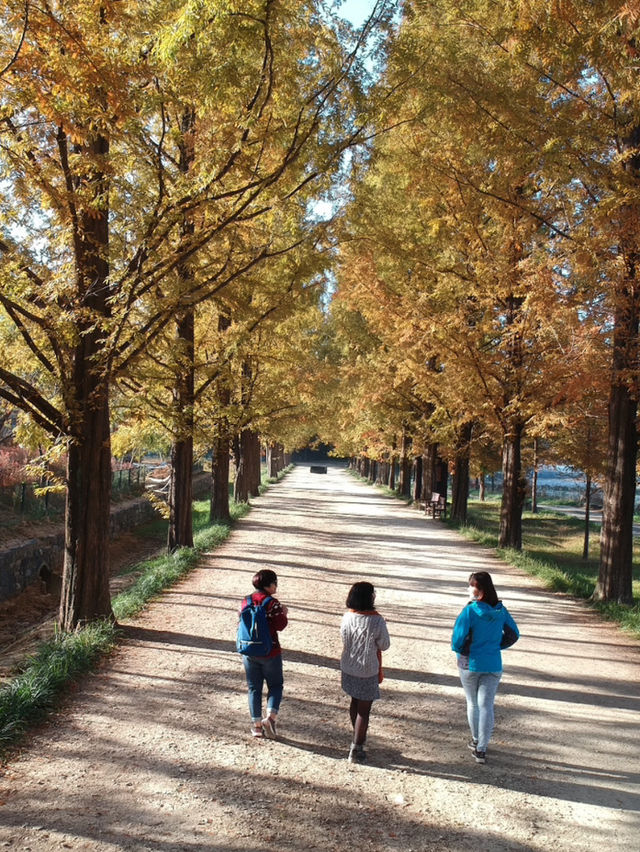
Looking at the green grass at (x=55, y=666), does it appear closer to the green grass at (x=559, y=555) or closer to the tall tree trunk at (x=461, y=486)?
the green grass at (x=559, y=555)

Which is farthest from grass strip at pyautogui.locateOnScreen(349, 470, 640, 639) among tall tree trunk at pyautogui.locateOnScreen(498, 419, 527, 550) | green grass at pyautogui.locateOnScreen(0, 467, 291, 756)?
green grass at pyautogui.locateOnScreen(0, 467, 291, 756)

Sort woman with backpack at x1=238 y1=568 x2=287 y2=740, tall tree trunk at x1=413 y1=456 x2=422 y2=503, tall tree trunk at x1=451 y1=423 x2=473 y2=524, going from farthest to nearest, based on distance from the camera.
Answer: tall tree trunk at x1=413 y1=456 x2=422 y2=503 → tall tree trunk at x1=451 y1=423 x2=473 y2=524 → woman with backpack at x1=238 y1=568 x2=287 y2=740

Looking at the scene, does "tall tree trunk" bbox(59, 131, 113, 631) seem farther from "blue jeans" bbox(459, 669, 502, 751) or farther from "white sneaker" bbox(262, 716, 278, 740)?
"blue jeans" bbox(459, 669, 502, 751)

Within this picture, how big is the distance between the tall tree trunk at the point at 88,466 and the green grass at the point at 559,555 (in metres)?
6.73

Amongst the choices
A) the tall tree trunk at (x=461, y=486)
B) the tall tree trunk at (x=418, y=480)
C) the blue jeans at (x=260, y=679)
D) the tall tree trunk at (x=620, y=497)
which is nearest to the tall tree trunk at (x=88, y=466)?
the blue jeans at (x=260, y=679)

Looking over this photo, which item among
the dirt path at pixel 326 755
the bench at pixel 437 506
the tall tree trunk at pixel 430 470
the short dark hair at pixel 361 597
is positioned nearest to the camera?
the dirt path at pixel 326 755

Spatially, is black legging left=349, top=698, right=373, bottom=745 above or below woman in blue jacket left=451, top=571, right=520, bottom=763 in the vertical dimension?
below

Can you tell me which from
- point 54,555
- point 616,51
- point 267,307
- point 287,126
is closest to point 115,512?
point 54,555

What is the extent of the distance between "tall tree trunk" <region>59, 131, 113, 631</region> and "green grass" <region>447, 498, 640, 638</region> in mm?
6732

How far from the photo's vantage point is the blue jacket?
4992mm

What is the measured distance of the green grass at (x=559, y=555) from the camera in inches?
401

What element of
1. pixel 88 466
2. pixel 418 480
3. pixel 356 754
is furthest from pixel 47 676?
pixel 418 480

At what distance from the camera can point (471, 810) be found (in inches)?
171

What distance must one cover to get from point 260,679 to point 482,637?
1704 mm
